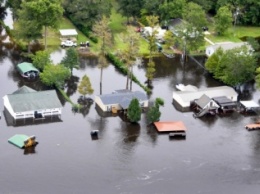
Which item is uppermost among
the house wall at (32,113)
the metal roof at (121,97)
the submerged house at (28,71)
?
the submerged house at (28,71)

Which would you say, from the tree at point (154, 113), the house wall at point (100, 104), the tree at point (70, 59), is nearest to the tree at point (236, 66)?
the tree at point (154, 113)

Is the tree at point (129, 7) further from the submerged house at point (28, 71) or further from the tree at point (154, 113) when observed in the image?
the tree at point (154, 113)

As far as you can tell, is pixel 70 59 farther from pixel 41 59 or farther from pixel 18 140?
pixel 18 140

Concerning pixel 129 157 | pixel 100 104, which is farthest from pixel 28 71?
pixel 129 157

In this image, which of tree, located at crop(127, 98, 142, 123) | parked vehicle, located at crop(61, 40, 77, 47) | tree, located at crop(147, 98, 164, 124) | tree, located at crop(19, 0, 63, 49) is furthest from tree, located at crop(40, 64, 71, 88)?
parked vehicle, located at crop(61, 40, 77, 47)

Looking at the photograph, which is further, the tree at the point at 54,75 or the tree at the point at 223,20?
the tree at the point at 223,20

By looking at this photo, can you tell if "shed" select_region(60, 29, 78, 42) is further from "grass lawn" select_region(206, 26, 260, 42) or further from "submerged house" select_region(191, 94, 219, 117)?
"submerged house" select_region(191, 94, 219, 117)

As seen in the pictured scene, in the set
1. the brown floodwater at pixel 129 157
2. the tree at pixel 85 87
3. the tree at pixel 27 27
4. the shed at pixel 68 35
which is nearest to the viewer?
the brown floodwater at pixel 129 157

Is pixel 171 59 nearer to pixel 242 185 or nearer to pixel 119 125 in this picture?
pixel 119 125
